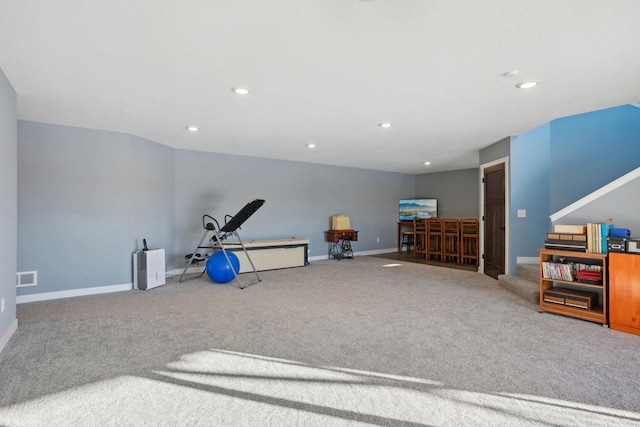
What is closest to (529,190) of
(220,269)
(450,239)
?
(450,239)

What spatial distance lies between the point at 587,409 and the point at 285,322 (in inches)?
100

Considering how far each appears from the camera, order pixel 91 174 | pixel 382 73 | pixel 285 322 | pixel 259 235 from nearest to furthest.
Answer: pixel 382 73
pixel 285 322
pixel 91 174
pixel 259 235

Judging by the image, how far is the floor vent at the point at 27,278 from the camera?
4375 millimetres

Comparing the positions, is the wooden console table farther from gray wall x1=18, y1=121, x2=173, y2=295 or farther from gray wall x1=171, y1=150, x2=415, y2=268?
gray wall x1=18, y1=121, x2=173, y2=295

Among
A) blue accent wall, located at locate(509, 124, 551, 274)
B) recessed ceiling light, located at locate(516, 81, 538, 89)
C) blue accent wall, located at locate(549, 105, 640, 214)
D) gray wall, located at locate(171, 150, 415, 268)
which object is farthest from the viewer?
gray wall, located at locate(171, 150, 415, 268)

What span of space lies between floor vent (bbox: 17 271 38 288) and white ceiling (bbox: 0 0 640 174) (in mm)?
2060

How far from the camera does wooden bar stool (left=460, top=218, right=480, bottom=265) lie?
24.9ft

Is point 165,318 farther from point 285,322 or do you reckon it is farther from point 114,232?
point 114,232

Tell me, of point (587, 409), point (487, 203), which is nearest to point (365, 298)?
point (587, 409)

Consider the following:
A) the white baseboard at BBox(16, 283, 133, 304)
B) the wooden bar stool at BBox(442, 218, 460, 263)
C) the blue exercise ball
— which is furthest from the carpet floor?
the wooden bar stool at BBox(442, 218, 460, 263)

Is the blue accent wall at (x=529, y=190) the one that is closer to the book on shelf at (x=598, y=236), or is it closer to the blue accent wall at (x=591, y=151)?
the blue accent wall at (x=591, y=151)

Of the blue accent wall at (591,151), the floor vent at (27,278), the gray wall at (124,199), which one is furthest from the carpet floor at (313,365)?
the blue accent wall at (591,151)

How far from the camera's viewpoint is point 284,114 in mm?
4234

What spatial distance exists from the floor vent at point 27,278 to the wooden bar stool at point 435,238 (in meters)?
7.81
